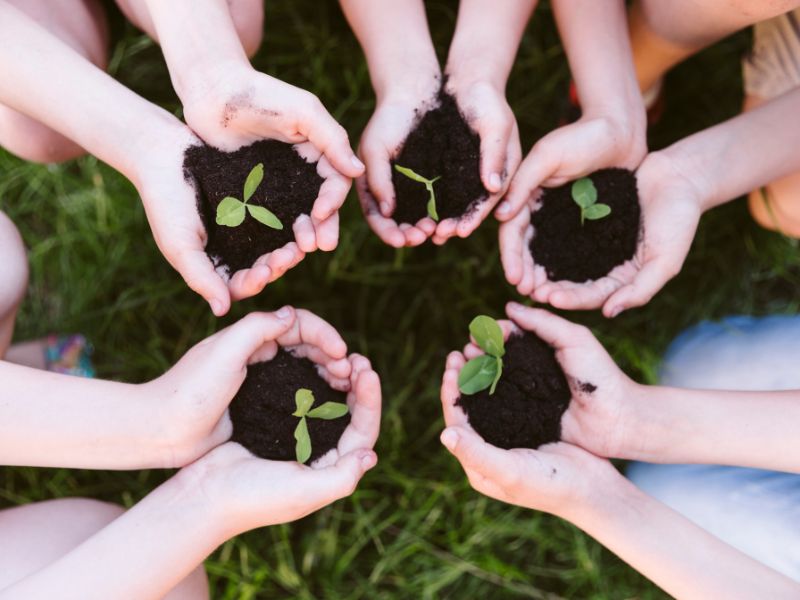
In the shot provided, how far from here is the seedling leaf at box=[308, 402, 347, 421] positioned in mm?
1715

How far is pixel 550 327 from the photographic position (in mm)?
1812

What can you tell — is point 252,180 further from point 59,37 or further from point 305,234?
point 59,37

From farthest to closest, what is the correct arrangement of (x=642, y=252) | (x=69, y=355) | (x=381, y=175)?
(x=69, y=355) < (x=642, y=252) < (x=381, y=175)

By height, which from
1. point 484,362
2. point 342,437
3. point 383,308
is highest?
point 383,308

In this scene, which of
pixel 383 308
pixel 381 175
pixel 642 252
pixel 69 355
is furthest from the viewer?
pixel 383 308

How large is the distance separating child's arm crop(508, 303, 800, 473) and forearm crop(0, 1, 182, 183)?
1050 mm

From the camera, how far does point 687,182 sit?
192cm

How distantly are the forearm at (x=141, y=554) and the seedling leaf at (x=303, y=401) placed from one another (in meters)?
0.28

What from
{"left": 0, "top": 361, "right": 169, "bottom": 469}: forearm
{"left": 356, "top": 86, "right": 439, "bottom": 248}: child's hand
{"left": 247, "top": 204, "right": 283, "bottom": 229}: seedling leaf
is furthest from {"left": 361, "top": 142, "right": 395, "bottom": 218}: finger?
{"left": 0, "top": 361, "right": 169, "bottom": 469}: forearm

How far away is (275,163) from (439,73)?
0.51 m

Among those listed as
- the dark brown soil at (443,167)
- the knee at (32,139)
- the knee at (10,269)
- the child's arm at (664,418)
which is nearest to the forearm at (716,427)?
the child's arm at (664,418)

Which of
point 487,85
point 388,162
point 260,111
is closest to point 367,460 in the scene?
point 388,162

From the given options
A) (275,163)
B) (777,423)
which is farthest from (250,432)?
(777,423)

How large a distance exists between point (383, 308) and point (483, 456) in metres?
0.87
